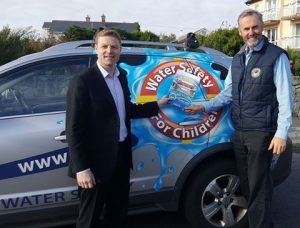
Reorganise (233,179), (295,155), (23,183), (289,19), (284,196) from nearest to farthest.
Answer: (23,183) < (233,179) < (284,196) < (295,155) < (289,19)

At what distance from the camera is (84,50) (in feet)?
11.4

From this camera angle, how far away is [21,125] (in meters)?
3.08

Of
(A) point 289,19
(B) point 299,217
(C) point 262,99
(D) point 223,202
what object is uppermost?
(A) point 289,19

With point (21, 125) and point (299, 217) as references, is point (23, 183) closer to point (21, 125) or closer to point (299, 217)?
point (21, 125)

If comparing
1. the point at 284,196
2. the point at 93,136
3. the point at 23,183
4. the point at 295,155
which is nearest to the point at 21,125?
the point at 23,183

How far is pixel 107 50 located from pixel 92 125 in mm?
514

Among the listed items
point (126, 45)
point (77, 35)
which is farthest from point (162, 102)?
point (77, 35)

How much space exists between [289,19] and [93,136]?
41428 mm

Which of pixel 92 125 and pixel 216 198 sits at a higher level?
pixel 92 125

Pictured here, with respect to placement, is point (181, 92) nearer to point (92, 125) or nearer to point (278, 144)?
point (278, 144)

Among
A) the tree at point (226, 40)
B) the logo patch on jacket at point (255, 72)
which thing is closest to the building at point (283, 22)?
the tree at point (226, 40)

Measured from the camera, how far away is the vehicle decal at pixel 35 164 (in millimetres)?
3000

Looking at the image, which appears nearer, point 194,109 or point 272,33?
point 194,109

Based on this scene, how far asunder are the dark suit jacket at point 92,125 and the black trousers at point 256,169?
3.87ft
